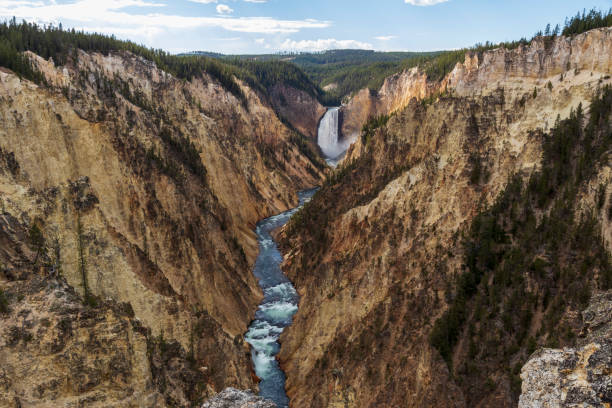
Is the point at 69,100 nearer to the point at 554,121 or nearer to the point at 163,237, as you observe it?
the point at 163,237

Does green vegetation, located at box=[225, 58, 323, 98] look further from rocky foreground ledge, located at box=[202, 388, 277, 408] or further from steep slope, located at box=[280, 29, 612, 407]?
rocky foreground ledge, located at box=[202, 388, 277, 408]

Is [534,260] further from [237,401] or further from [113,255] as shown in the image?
[113,255]

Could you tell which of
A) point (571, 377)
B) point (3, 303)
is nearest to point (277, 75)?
point (3, 303)

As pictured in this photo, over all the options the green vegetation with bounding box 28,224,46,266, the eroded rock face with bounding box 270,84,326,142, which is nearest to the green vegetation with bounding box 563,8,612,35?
the green vegetation with bounding box 28,224,46,266

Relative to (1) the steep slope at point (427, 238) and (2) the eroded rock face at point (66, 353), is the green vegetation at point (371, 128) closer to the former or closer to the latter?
(1) the steep slope at point (427, 238)

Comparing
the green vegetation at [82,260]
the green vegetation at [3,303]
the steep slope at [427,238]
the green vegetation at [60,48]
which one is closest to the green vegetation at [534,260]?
the steep slope at [427,238]

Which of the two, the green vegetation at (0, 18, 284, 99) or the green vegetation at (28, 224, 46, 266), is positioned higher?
the green vegetation at (0, 18, 284, 99)
